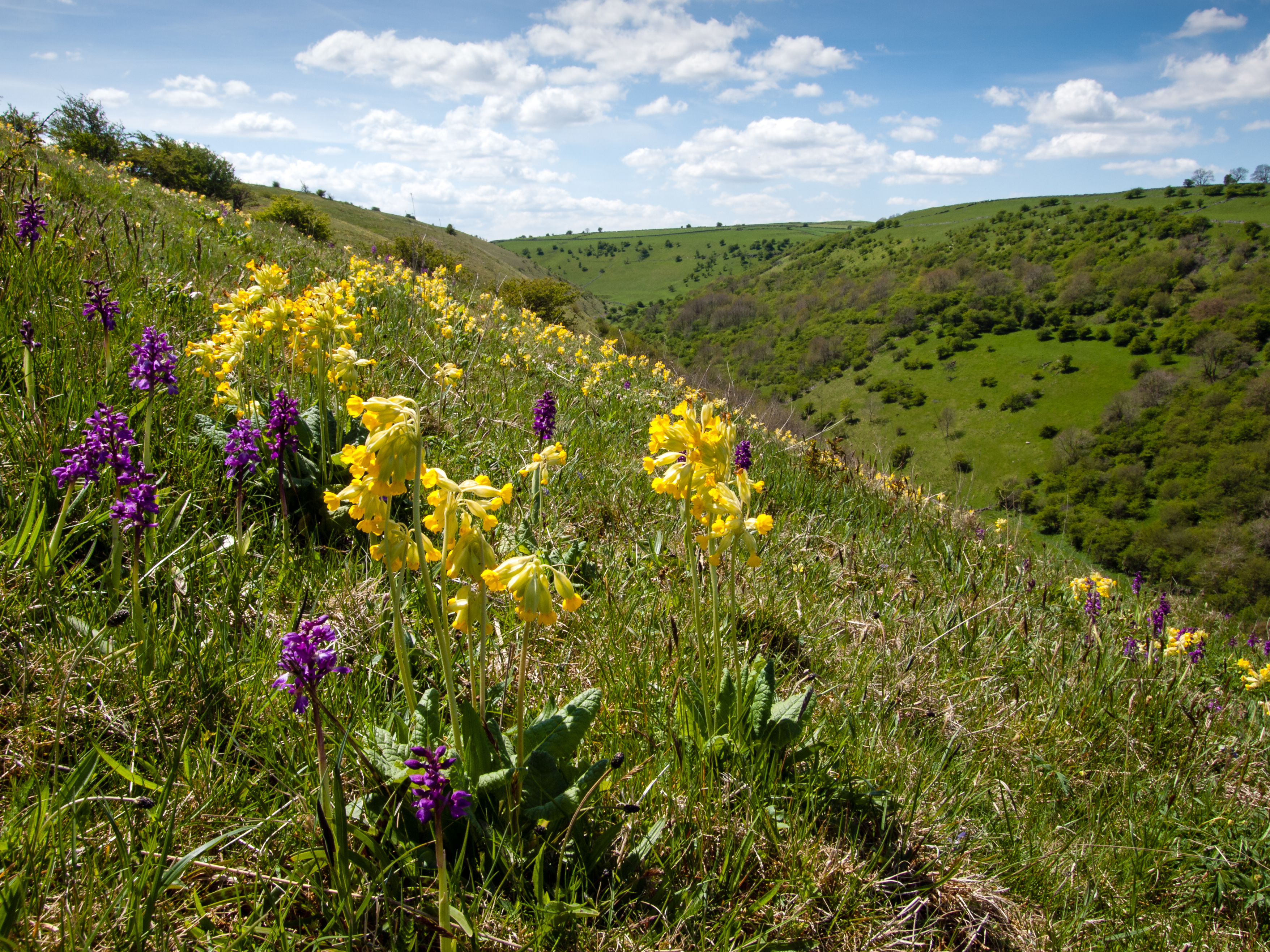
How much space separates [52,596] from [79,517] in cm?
52

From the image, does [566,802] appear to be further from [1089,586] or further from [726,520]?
[1089,586]

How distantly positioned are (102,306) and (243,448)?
971 mm

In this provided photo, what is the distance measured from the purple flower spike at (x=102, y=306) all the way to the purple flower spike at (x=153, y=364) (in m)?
0.37

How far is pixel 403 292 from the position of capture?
916 cm

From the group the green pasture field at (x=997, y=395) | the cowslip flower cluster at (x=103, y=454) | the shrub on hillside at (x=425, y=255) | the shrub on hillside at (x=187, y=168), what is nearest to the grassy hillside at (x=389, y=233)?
the shrub on hillside at (x=187, y=168)

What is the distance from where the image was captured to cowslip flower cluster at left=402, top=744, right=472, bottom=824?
1.07 metres

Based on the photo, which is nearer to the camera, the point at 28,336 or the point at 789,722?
the point at 789,722

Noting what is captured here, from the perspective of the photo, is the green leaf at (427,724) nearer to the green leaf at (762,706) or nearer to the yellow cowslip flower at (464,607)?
the yellow cowslip flower at (464,607)

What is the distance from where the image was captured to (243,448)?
221cm

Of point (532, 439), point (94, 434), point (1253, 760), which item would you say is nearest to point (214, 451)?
point (94, 434)

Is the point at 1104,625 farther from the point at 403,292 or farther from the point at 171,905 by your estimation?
the point at 403,292

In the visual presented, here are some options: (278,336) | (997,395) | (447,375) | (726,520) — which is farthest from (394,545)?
(997,395)

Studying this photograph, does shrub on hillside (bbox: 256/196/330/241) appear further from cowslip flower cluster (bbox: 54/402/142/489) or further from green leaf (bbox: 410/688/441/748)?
green leaf (bbox: 410/688/441/748)

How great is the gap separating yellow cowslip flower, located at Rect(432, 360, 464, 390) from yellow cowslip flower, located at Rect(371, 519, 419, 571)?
7.76ft
